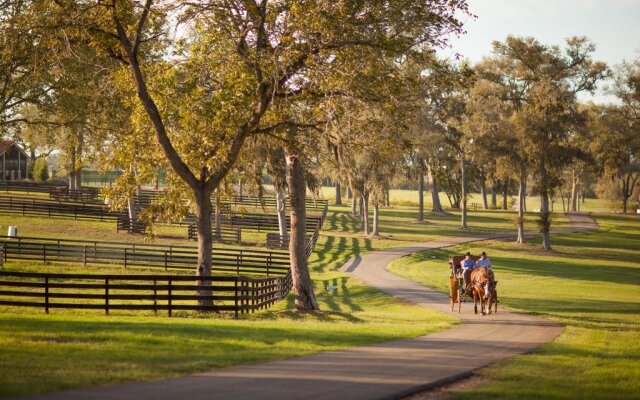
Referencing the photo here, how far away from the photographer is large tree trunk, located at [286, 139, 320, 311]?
1134 inches

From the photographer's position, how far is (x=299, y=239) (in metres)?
29.7

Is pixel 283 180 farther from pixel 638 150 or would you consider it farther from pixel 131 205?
pixel 638 150

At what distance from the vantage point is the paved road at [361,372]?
11742 mm

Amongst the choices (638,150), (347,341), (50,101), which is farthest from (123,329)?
(638,150)

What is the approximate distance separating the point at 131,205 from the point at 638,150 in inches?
2117

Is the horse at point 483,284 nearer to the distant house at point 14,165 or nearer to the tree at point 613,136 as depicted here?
the tree at point 613,136

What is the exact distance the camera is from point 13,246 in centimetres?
4159

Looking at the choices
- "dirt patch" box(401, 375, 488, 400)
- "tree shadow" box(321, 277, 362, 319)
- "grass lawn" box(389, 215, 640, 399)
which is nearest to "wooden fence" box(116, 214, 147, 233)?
"grass lawn" box(389, 215, 640, 399)

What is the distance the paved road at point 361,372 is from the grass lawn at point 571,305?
0.78 m

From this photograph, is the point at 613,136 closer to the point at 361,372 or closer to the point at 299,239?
the point at 299,239

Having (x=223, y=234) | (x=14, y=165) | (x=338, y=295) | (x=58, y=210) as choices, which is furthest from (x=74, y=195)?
(x=338, y=295)

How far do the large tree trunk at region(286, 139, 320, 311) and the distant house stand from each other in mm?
75734

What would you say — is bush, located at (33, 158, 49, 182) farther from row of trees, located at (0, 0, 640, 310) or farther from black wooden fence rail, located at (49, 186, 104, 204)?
row of trees, located at (0, 0, 640, 310)

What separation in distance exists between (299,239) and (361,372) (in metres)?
16.0
